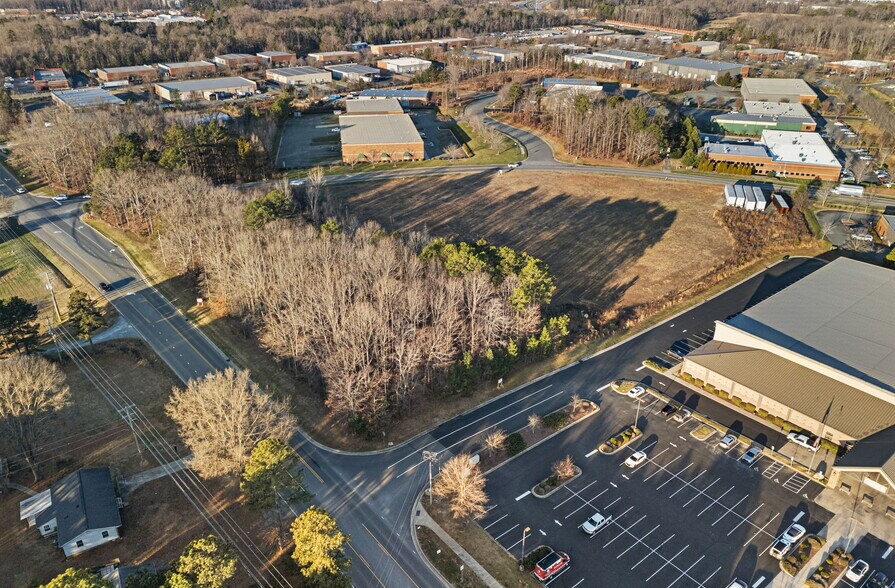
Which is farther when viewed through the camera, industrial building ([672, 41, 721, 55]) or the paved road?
industrial building ([672, 41, 721, 55])

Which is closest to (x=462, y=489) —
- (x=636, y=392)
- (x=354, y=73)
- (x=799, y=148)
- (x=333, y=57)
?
(x=636, y=392)

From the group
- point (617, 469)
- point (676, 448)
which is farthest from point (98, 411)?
point (676, 448)

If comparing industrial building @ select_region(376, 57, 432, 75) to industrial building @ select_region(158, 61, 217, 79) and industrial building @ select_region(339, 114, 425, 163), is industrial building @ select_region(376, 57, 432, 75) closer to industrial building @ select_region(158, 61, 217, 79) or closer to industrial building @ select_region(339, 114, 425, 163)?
industrial building @ select_region(158, 61, 217, 79)

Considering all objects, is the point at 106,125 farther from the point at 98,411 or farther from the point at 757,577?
the point at 757,577

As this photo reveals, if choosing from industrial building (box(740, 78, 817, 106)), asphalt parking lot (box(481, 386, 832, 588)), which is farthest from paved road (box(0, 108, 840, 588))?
industrial building (box(740, 78, 817, 106))

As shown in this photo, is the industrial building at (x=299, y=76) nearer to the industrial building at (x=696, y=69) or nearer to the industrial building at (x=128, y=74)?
the industrial building at (x=128, y=74)

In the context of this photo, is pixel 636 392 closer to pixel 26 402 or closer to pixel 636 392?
pixel 636 392
